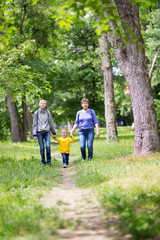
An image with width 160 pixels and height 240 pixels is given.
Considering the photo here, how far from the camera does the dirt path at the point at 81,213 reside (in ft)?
9.70

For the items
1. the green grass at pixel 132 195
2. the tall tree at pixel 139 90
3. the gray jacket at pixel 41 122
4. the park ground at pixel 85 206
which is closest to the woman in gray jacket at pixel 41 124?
the gray jacket at pixel 41 122

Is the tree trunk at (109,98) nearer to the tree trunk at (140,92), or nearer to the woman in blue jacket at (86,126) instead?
the woman in blue jacket at (86,126)

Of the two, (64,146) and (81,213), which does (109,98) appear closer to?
(64,146)

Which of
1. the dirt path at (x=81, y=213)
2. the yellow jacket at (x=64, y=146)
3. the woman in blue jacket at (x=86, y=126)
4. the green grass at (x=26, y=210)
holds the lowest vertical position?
the dirt path at (x=81, y=213)

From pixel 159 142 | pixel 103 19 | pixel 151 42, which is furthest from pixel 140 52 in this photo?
pixel 151 42

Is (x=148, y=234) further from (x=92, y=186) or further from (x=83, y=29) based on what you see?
(x=83, y=29)

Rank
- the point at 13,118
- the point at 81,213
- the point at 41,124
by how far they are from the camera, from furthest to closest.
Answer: the point at 13,118, the point at 41,124, the point at 81,213

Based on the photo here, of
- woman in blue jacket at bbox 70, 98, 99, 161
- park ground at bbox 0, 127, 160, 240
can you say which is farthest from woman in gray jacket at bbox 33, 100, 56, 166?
park ground at bbox 0, 127, 160, 240

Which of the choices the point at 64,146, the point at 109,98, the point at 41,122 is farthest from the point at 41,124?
the point at 109,98

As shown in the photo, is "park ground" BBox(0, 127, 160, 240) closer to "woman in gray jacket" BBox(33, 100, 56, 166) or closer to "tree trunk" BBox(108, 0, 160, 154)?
"tree trunk" BBox(108, 0, 160, 154)

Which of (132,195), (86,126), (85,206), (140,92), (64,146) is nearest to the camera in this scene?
(85,206)

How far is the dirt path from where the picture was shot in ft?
9.70

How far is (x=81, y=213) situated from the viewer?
12.3 ft

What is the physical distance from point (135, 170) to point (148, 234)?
3.03 m
